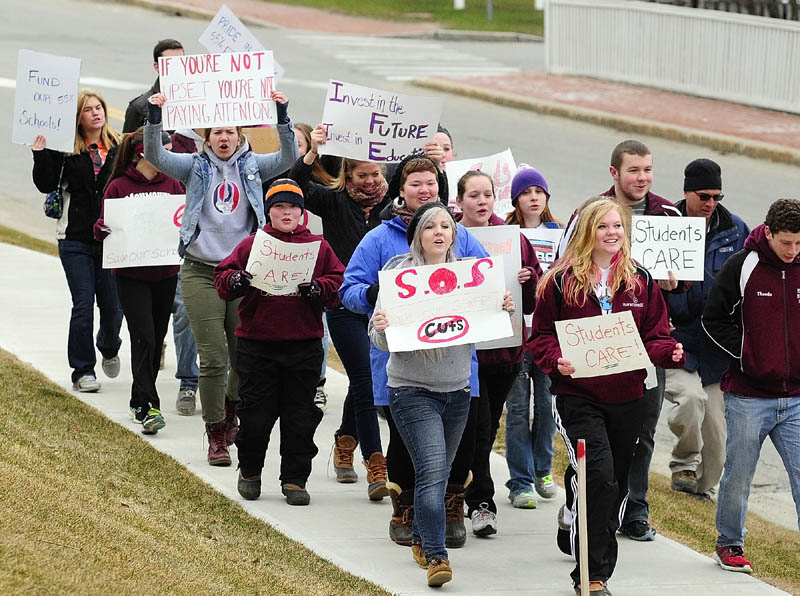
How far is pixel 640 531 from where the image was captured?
8.22m

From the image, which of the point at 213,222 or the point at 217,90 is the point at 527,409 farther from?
the point at 217,90

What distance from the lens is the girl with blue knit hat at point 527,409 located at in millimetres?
8609

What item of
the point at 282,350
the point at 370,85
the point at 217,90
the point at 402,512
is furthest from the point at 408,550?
the point at 370,85

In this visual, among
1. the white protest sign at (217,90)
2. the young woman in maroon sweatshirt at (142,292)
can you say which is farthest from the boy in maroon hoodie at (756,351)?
the young woman in maroon sweatshirt at (142,292)

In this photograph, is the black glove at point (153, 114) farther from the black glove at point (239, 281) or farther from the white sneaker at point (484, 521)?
the white sneaker at point (484, 521)

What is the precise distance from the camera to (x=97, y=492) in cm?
739

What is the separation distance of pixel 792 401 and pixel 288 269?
280 cm

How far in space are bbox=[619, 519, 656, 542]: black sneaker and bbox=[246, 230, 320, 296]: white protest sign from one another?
232 cm

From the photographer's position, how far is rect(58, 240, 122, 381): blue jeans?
10156 mm

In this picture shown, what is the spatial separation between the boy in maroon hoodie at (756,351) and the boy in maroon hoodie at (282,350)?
2178mm

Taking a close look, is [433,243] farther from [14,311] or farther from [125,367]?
→ [14,311]

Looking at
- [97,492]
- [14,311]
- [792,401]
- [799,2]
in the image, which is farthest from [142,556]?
[799,2]

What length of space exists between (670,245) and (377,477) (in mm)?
2210

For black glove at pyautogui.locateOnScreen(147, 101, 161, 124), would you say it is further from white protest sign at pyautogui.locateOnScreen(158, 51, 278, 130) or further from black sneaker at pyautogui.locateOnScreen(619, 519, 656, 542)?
black sneaker at pyautogui.locateOnScreen(619, 519, 656, 542)
